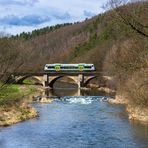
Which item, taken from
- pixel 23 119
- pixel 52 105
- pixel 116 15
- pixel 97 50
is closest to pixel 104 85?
pixel 97 50

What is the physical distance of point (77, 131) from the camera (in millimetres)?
35562

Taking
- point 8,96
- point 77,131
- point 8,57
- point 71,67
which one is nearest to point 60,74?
point 71,67

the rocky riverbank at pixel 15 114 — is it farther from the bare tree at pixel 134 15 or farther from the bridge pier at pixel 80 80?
the bridge pier at pixel 80 80

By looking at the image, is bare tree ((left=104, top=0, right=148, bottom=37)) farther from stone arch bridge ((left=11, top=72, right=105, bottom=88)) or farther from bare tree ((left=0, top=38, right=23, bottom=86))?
stone arch bridge ((left=11, top=72, right=105, bottom=88))

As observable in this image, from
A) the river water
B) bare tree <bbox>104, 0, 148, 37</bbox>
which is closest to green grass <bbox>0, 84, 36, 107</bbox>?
the river water

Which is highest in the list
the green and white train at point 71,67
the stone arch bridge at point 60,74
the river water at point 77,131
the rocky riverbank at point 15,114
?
the green and white train at point 71,67

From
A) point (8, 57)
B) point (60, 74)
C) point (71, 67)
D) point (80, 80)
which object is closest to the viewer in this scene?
point (8, 57)

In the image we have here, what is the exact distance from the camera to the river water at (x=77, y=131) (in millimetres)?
29734

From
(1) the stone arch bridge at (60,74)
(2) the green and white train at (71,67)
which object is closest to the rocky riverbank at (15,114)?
(1) the stone arch bridge at (60,74)

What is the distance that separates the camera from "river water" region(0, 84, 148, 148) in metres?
29.7

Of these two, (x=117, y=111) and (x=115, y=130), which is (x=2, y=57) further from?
(x=117, y=111)

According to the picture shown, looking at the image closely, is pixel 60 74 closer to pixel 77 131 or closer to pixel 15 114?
pixel 15 114

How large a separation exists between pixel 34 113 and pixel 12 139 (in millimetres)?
14902

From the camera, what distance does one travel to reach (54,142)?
99.5 feet
